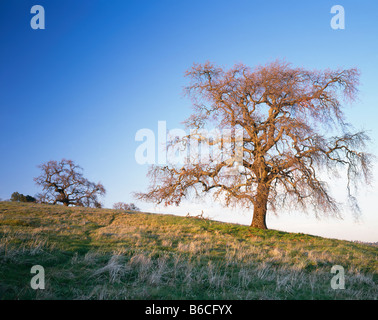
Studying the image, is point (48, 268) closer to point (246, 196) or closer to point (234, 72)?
point (246, 196)

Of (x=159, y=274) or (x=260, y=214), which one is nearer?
(x=159, y=274)

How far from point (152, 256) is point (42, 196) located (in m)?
34.9

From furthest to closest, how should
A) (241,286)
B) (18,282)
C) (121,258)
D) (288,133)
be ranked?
(288,133) → (121,258) → (241,286) → (18,282)

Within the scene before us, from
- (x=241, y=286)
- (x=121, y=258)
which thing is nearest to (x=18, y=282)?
(x=121, y=258)

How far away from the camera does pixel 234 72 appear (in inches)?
791

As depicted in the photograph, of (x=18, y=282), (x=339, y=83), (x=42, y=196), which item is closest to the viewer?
(x=18, y=282)

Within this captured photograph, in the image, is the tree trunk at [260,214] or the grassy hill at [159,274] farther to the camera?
the tree trunk at [260,214]

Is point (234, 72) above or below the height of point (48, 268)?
above

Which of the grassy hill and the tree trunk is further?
the tree trunk

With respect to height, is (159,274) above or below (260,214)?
below
